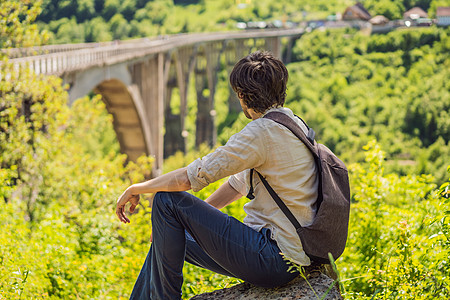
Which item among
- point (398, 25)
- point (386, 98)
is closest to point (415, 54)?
point (386, 98)

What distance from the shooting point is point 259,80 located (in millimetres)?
2545

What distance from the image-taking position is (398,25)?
25125 millimetres

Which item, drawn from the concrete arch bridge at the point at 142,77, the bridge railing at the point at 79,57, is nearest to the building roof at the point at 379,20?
the concrete arch bridge at the point at 142,77

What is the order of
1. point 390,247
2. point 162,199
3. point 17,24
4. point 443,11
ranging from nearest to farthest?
point 162,199
point 390,247
point 17,24
point 443,11

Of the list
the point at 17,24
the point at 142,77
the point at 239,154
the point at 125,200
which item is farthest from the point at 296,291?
the point at 142,77

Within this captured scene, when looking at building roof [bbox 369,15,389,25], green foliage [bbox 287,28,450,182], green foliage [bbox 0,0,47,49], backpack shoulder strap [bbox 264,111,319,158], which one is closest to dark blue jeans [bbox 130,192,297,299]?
backpack shoulder strap [bbox 264,111,319,158]

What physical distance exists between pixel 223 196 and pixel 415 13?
20644 mm

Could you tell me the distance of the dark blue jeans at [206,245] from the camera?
8.50 ft

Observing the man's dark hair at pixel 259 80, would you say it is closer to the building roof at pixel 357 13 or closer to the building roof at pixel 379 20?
the building roof at pixel 379 20

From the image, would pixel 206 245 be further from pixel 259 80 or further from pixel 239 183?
pixel 259 80

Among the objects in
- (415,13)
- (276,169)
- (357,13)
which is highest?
(276,169)

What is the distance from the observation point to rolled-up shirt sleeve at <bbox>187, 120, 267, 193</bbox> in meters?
2.48

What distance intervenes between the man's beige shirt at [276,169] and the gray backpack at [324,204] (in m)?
0.03

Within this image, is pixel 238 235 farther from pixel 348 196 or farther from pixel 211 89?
pixel 211 89
